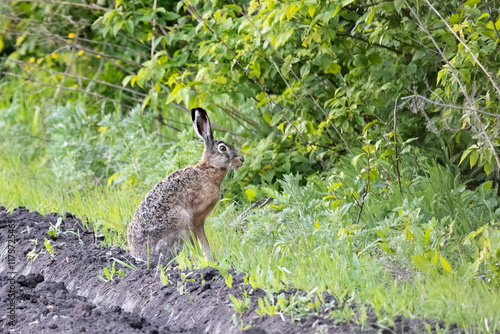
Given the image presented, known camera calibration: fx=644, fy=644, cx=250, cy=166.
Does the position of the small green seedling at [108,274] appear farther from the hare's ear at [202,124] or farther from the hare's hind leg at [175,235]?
the hare's ear at [202,124]

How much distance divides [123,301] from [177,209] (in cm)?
92

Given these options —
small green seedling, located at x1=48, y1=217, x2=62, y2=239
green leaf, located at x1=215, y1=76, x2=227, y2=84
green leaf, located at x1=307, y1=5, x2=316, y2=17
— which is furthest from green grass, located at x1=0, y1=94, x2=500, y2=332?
green leaf, located at x1=307, y1=5, x2=316, y2=17

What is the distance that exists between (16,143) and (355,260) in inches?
283

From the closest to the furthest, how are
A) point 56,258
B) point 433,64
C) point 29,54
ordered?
point 56,258
point 433,64
point 29,54

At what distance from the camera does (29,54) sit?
38.8 ft

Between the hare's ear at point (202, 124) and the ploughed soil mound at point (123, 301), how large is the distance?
4.00 feet

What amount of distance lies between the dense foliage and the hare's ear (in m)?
0.64

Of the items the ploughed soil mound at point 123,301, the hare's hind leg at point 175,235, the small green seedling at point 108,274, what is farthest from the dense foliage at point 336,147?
the small green seedling at point 108,274

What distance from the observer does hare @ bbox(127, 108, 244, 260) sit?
4.99m

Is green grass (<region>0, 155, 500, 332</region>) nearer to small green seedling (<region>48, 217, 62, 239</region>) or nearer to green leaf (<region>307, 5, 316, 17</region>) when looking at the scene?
small green seedling (<region>48, 217, 62, 239</region>)

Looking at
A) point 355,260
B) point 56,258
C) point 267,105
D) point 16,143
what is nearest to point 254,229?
point 355,260

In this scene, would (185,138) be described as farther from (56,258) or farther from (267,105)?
(56,258)

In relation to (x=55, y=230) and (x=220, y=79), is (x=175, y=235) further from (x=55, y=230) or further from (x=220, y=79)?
(x=220, y=79)

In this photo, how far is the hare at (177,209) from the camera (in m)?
4.99
